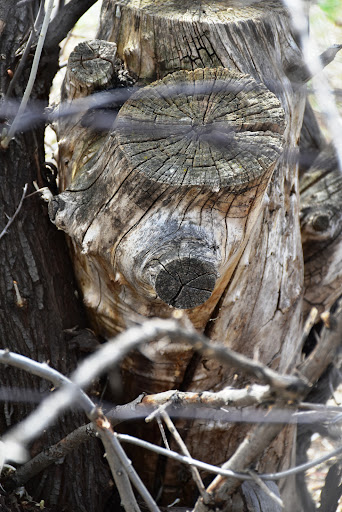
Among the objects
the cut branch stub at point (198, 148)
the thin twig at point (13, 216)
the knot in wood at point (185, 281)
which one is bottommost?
the knot in wood at point (185, 281)

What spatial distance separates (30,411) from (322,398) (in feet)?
5.96

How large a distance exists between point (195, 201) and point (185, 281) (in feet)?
0.96

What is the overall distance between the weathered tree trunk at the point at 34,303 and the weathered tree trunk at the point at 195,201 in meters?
0.14

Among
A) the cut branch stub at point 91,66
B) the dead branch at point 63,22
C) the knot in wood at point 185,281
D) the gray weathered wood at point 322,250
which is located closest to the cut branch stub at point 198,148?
the knot in wood at point 185,281

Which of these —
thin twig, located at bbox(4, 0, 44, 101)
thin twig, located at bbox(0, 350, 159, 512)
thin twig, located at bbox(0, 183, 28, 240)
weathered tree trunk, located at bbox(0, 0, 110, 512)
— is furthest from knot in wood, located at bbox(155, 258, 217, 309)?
thin twig, located at bbox(4, 0, 44, 101)

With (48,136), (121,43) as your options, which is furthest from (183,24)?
(48,136)

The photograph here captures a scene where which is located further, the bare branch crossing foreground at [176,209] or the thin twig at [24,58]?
the thin twig at [24,58]

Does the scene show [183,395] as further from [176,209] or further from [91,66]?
[91,66]

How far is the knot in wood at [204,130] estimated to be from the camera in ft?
6.02

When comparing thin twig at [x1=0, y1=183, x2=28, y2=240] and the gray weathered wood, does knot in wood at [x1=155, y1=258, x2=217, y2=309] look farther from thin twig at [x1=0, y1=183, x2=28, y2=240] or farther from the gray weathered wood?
the gray weathered wood

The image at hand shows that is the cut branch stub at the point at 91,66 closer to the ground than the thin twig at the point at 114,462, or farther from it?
farther from it

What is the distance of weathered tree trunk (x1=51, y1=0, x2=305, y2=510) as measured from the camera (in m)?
1.84

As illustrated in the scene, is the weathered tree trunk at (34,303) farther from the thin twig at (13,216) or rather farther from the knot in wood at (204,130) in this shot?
the knot in wood at (204,130)

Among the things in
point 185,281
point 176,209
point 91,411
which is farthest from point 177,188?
point 91,411
